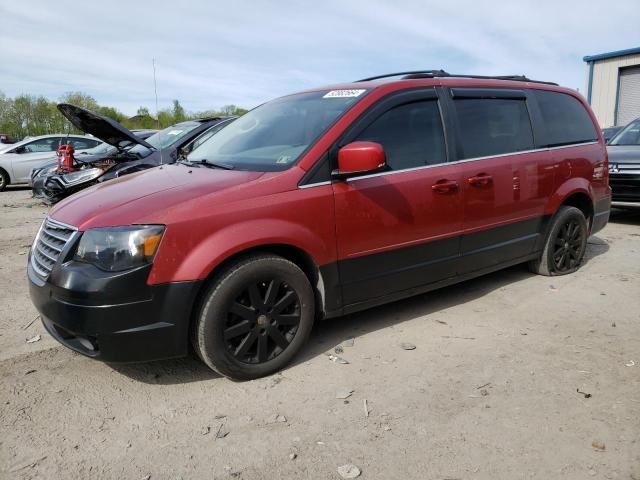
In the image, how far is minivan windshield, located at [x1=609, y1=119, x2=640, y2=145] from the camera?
8.67 metres

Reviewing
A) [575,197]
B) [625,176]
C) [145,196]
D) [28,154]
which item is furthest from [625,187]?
[28,154]

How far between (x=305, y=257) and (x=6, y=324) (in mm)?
2536

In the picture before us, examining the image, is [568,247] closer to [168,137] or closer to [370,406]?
[370,406]

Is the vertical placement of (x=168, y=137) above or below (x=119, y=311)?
above

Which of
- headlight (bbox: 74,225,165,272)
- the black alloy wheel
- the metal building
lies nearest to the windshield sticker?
headlight (bbox: 74,225,165,272)

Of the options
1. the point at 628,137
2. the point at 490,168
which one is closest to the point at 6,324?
the point at 490,168

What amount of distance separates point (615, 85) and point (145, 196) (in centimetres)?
2293

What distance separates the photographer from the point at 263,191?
307cm

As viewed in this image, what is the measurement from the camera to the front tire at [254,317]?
9.56 ft

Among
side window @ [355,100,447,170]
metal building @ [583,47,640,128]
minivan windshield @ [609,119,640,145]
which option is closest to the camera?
side window @ [355,100,447,170]

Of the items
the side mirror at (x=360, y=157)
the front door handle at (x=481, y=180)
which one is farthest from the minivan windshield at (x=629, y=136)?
the side mirror at (x=360, y=157)

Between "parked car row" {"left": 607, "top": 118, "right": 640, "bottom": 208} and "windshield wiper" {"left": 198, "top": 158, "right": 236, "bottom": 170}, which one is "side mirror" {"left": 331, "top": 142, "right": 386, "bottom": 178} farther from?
"parked car row" {"left": 607, "top": 118, "right": 640, "bottom": 208}

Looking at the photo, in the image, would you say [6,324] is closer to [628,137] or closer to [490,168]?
[490,168]

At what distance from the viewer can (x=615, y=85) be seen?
2095 centimetres
